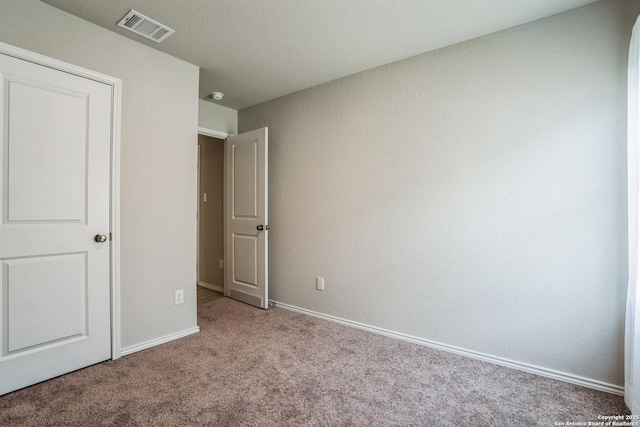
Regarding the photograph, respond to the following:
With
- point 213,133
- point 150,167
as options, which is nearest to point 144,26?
point 150,167

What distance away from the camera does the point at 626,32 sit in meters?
1.84

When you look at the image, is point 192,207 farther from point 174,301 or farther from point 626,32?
point 626,32

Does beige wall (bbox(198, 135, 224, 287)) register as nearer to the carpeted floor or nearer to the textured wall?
the textured wall

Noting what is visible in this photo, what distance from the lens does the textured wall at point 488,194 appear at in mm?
1910

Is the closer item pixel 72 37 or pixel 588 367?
pixel 588 367

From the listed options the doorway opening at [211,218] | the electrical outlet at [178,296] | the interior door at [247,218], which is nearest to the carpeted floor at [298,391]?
the electrical outlet at [178,296]

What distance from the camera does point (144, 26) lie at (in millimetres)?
2182

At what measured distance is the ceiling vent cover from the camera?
208 cm

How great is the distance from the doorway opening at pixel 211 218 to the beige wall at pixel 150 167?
155 centimetres

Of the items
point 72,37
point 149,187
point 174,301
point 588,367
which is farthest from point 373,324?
point 72,37

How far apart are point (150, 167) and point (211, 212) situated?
2044 millimetres

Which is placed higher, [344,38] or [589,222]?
[344,38]

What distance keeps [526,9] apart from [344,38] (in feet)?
3.93

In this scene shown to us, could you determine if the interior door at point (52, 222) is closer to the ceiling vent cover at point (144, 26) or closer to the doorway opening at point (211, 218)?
the ceiling vent cover at point (144, 26)
